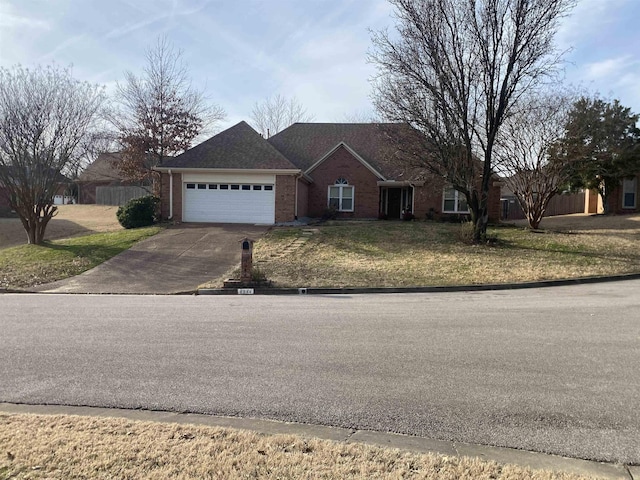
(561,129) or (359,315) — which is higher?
(561,129)

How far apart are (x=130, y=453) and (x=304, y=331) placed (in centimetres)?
441

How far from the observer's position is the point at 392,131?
2069 centimetres

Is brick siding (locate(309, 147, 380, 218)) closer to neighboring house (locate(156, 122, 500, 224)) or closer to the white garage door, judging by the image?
neighboring house (locate(156, 122, 500, 224))

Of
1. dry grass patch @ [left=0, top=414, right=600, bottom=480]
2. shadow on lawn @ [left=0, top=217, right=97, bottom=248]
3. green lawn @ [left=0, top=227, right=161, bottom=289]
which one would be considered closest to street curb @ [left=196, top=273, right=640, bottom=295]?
green lawn @ [left=0, top=227, right=161, bottom=289]

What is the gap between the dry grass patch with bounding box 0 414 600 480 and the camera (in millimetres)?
3057

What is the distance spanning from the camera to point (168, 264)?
655 inches

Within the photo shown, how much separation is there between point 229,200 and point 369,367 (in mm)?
20187

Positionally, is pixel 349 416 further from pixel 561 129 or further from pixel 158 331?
pixel 561 129

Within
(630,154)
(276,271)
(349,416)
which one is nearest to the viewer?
(349,416)

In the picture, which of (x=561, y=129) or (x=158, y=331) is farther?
(x=561, y=129)

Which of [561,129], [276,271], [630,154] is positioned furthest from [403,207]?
[276,271]

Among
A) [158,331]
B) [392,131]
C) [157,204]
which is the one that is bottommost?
[158,331]

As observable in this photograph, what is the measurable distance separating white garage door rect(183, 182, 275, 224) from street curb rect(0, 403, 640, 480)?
803 inches

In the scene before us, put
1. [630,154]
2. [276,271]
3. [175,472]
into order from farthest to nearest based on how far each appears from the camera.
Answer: [630,154] < [276,271] < [175,472]
